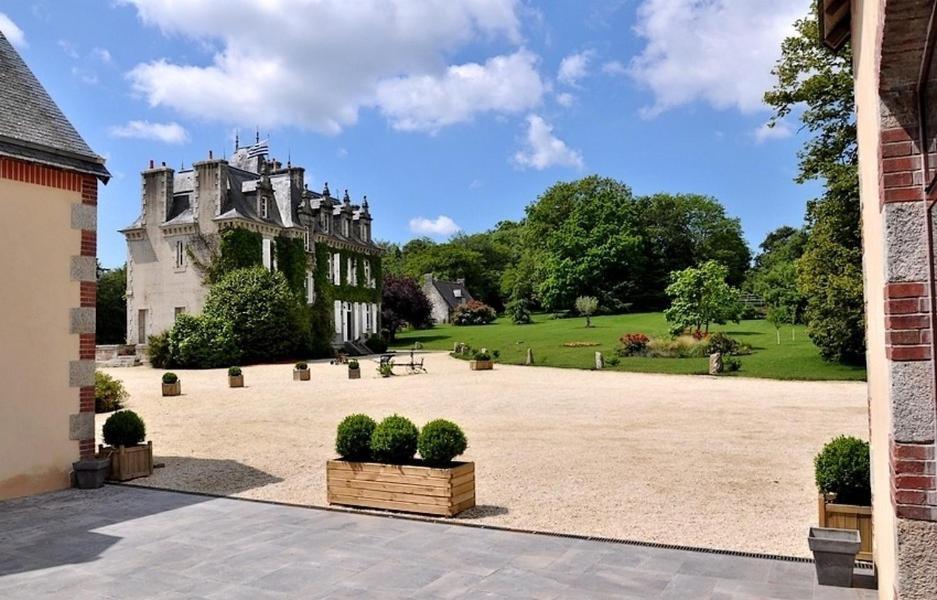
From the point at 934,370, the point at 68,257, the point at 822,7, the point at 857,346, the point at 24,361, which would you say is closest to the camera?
the point at 934,370

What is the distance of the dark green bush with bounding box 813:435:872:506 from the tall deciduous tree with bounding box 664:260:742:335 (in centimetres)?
2823

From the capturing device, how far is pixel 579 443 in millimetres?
11867

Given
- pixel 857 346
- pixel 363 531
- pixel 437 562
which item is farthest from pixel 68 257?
pixel 857 346

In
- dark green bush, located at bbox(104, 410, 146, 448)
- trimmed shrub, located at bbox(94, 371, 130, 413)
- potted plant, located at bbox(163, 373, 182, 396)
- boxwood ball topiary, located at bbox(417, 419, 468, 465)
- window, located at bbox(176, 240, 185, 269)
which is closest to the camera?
boxwood ball topiary, located at bbox(417, 419, 468, 465)

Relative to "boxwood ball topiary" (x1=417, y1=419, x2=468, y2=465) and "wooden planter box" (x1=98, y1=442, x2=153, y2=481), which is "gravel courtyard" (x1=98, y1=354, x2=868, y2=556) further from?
"boxwood ball topiary" (x1=417, y1=419, x2=468, y2=465)

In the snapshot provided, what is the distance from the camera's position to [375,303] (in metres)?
45.7

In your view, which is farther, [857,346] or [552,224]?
[552,224]

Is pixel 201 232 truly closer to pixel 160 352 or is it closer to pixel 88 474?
pixel 160 352

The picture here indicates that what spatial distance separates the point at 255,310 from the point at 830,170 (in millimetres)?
24801

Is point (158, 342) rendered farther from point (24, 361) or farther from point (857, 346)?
point (857, 346)

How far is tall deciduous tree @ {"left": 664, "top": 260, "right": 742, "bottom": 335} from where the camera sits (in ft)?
108

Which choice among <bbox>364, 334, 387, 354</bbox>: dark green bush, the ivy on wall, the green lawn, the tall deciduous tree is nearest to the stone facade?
the green lawn

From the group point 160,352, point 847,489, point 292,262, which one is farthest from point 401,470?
point 292,262

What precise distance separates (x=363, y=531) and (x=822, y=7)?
5835 mm
